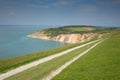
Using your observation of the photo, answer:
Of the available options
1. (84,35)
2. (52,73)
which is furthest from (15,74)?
(84,35)

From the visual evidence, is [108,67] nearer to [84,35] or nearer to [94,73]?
[94,73]

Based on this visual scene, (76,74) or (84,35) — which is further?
(84,35)

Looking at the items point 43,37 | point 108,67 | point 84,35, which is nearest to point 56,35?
point 43,37

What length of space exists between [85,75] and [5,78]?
6826mm

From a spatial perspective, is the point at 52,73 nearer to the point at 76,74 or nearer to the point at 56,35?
the point at 76,74

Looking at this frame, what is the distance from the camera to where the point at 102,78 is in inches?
609

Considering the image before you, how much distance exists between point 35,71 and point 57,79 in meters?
3.69

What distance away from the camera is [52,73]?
17578 mm

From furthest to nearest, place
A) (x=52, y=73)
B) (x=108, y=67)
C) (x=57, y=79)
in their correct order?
(x=108, y=67)
(x=52, y=73)
(x=57, y=79)

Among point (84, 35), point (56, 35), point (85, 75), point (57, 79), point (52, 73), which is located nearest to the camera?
point (57, 79)

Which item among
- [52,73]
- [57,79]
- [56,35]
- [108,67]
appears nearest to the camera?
[57,79]

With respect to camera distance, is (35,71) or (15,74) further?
(35,71)

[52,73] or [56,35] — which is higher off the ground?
[52,73]

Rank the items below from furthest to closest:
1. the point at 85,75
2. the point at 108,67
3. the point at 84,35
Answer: the point at 84,35
the point at 108,67
the point at 85,75
